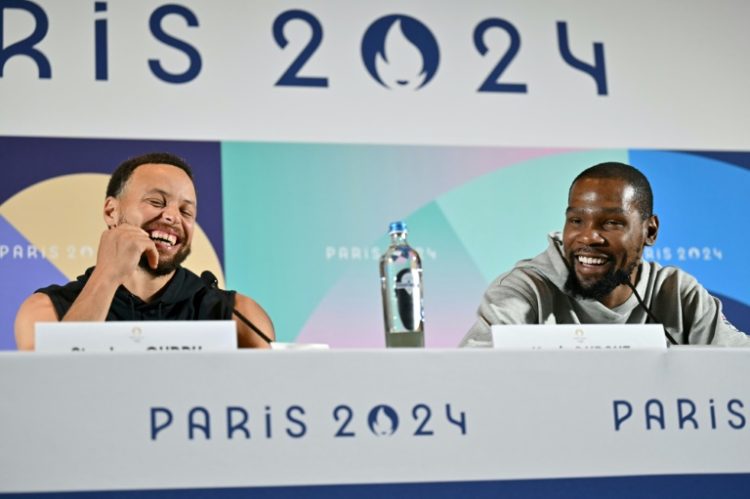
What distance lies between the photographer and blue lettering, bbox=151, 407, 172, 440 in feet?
4.76

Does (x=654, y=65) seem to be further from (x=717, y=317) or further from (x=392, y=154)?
(x=717, y=317)

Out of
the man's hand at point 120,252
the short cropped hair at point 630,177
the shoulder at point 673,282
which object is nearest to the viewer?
the man's hand at point 120,252

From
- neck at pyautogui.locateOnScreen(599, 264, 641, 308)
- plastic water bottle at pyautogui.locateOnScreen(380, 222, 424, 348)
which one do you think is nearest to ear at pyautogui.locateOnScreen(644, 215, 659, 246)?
neck at pyautogui.locateOnScreen(599, 264, 641, 308)

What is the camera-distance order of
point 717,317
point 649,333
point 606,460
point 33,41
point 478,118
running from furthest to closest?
point 478,118
point 33,41
point 717,317
point 649,333
point 606,460

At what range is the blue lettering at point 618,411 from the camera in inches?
62.1

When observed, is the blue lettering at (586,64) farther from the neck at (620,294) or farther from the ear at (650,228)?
the neck at (620,294)

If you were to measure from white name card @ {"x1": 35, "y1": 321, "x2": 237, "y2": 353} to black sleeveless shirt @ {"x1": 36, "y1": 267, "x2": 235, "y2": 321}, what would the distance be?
925mm

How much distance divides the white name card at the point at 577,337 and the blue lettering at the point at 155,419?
472 mm

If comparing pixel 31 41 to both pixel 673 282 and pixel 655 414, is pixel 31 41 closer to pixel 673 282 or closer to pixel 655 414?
pixel 673 282

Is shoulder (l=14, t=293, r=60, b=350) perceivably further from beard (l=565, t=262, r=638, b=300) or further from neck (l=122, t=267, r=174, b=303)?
beard (l=565, t=262, r=638, b=300)

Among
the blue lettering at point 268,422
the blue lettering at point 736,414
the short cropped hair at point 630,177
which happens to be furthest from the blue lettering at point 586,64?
the blue lettering at point 268,422

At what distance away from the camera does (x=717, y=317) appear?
2.71 m

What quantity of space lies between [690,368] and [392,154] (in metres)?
2.05

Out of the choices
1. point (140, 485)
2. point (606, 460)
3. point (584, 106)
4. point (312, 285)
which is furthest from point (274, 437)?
point (584, 106)
